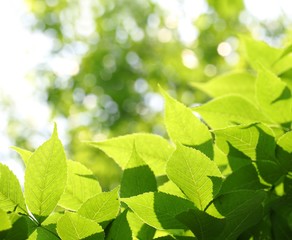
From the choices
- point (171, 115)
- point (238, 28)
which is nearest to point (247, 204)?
point (171, 115)

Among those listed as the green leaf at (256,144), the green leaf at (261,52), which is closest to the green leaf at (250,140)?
the green leaf at (256,144)

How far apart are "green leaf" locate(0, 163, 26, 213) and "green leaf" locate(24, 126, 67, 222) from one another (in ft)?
0.04

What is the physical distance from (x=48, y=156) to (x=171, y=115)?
0.19 meters

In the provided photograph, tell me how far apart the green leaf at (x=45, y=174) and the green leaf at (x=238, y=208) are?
20 centimetres

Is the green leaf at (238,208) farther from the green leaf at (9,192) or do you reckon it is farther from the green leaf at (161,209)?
the green leaf at (9,192)

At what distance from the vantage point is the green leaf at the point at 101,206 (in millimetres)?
592

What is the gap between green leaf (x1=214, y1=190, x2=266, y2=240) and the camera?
0.59 m

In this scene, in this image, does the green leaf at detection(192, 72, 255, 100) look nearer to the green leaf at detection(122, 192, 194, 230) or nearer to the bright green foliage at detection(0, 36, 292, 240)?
the bright green foliage at detection(0, 36, 292, 240)

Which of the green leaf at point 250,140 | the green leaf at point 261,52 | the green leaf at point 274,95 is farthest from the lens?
the green leaf at point 261,52

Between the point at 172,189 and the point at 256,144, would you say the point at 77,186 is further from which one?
the point at 256,144

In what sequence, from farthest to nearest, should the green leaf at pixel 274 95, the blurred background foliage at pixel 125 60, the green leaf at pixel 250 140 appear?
the blurred background foliage at pixel 125 60 < the green leaf at pixel 274 95 < the green leaf at pixel 250 140

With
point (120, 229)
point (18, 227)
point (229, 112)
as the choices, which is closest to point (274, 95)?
point (229, 112)

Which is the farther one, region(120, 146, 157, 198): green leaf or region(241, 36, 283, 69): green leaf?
region(241, 36, 283, 69): green leaf

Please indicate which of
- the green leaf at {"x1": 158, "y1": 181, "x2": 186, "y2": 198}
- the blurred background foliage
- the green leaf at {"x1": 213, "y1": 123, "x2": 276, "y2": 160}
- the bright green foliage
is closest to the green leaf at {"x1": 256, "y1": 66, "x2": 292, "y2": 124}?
the bright green foliage
